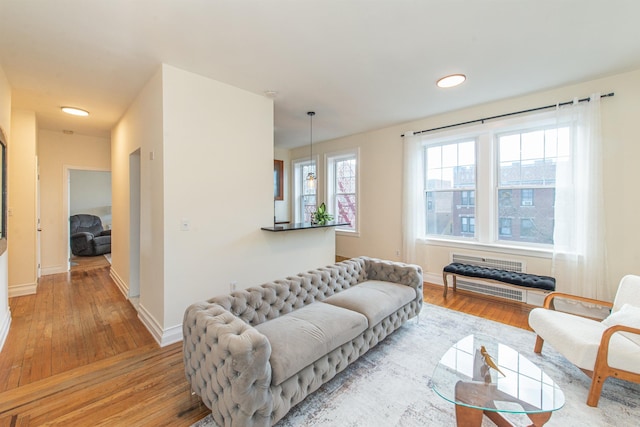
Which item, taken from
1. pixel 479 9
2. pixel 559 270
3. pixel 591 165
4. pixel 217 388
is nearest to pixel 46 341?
pixel 217 388

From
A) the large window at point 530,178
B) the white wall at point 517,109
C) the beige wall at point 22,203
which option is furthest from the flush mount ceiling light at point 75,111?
the large window at point 530,178

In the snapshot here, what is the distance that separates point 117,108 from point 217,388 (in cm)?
414

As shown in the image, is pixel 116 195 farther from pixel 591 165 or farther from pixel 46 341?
pixel 591 165

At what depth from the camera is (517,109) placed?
3756mm

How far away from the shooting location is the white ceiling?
2000 millimetres

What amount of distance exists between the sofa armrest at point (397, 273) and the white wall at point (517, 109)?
1.72m

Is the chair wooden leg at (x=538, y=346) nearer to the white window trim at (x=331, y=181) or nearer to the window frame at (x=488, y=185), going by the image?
the window frame at (x=488, y=185)

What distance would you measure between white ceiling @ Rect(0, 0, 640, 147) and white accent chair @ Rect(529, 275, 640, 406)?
224 cm

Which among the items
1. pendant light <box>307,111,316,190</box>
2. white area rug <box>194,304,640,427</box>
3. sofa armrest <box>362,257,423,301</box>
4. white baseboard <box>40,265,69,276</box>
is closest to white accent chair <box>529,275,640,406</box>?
white area rug <box>194,304,640,427</box>

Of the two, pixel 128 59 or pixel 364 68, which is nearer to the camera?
pixel 128 59

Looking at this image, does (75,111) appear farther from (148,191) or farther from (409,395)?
(409,395)

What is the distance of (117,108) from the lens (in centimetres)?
392

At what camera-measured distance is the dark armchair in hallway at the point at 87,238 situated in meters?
6.95

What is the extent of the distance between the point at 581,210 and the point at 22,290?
767 cm
